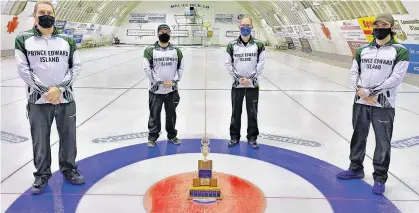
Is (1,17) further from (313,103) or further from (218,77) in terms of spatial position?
(313,103)

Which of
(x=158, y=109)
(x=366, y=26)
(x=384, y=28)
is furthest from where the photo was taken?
(x=366, y=26)

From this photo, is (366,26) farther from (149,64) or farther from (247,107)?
(149,64)

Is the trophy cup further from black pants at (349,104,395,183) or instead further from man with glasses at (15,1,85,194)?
black pants at (349,104,395,183)

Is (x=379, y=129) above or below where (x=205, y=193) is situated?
above

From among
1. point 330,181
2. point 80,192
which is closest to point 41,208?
point 80,192

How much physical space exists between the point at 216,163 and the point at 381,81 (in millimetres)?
2321

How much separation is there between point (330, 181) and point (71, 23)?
102ft

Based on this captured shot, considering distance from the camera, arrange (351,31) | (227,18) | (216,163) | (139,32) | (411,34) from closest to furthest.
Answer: (216,163), (411,34), (351,31), (227,18), (139,32)

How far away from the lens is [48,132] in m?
4.03

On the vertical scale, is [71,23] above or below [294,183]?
above

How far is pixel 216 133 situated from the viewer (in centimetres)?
669

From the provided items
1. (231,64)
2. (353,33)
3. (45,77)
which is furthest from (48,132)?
(353,33)

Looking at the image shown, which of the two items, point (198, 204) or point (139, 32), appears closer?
point (198, 204)

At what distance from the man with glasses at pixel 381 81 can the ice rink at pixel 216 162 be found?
51 cm
